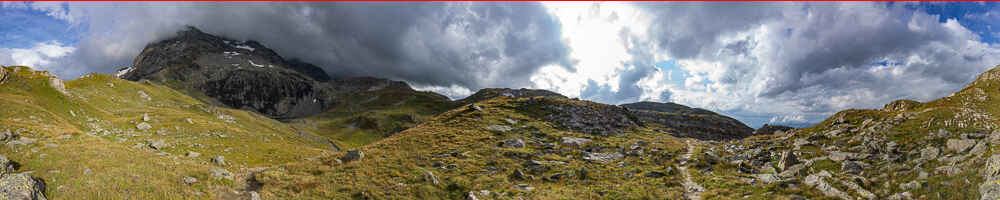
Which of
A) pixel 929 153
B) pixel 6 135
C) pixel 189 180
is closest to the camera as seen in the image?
pixel 929 153

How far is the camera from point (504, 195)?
21000mm

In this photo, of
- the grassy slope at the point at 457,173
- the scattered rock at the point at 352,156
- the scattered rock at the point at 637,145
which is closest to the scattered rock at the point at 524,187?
the grassy slope at the point at 457,173

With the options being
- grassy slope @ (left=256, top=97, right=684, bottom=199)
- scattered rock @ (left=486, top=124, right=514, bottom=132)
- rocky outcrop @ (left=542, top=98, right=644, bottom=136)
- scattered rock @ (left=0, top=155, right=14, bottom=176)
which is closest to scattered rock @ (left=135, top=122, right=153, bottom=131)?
scattered rock @ (left=0, top=155, right=14, bottom=176)

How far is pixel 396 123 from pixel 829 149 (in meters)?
167

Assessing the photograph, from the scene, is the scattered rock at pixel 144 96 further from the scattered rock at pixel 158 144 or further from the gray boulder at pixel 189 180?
the gray boulder at pixel 189 180

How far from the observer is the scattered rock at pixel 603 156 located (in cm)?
3077

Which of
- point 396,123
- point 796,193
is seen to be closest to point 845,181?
point 796,193

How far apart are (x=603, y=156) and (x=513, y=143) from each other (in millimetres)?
9379

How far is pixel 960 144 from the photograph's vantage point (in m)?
16.2

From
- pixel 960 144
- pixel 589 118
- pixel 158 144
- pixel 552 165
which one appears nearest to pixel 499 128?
pixel 552 165

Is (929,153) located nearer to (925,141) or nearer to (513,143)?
(925,141)

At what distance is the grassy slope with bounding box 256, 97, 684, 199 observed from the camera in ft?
68.6

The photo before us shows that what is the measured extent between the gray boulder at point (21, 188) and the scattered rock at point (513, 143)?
2877cm

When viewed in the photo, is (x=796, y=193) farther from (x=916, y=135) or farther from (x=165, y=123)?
(x=165, y=123)
